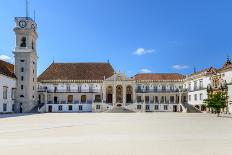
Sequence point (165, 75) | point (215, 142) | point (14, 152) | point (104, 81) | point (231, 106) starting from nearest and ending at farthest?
point (14, 152) < point (215, 142) < point (231, 106) < point (104, 81) < point (165, 75)

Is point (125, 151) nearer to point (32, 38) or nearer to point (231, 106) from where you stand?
point (231, 106)

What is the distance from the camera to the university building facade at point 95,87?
6247 centimetres

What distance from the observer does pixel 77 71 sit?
3041 inches

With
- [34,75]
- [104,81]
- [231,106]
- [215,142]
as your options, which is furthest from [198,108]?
[215,142]

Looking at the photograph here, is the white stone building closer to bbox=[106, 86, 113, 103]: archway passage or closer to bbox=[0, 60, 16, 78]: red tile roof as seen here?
bbox=[0, 60, 16, 78]: red tile roof

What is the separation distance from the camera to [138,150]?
12.4 m

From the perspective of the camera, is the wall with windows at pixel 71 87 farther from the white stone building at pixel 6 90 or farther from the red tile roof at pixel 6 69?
the white stone building at pixel 6 90

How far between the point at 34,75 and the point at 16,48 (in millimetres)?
7086

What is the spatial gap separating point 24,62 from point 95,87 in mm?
19109

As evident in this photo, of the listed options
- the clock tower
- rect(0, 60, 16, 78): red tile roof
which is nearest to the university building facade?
the clock tower

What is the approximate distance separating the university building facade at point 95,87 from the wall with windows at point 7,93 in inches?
Answer: 15.2

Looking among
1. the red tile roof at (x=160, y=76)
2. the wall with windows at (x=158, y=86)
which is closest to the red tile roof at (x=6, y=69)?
the wall with windows at (x=158, y=86)

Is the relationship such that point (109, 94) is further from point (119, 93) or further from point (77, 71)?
point (77, 71)

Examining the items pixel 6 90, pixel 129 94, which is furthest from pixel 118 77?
pixel 6 90
